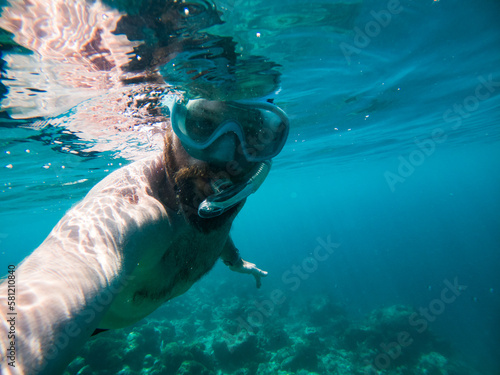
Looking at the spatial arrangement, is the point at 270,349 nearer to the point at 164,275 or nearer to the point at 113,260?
the point at 164,275

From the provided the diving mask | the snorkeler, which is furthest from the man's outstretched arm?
the diving mask

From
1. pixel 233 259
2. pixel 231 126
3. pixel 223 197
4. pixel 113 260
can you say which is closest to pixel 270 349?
pixel 233 259

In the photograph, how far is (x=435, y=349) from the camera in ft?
51.4

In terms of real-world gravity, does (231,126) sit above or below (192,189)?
above

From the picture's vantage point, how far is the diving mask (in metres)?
2.44

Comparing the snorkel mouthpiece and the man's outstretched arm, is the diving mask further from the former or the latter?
the man's outstretched arm

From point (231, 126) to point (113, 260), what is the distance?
66.3 inches

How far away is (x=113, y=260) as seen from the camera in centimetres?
157

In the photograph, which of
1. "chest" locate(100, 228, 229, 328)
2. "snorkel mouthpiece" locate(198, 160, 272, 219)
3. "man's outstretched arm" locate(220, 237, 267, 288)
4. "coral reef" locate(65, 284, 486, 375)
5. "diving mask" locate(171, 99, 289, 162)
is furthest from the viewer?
"coral reef" locate(65, 284, 486, 375)

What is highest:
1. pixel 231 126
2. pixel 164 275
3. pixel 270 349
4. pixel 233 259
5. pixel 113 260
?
pixel 231 126

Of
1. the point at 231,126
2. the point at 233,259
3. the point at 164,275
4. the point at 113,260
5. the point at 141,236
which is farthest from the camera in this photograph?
the point at 233,259

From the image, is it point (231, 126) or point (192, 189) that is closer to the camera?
point (192, 189)

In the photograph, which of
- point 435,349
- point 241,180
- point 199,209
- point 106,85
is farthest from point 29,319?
point 435,349

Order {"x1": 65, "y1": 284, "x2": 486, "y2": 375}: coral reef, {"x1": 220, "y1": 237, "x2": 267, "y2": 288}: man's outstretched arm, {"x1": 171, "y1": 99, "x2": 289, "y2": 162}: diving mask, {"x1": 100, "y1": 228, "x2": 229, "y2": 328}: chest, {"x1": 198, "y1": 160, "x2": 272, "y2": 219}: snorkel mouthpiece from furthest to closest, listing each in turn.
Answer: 1. {"x1": 65, "y1": 284, "x2": 486, "y2": 375}: coral reef
2. {"x1": 220, "y1": 237, "x2": 267, "y2": 288}: man's outstretched arm
3. {"x1": 171, "y1": 99, "x2": 289, "y2": 162}: diving mask
4. {"x1": 100, "y1": 228, "x2": 229, "y2": 328}: chest
5. {"x1": 198, "y1": 160, "x2": 272, "y2": 219}: snorkel mouthpiece
